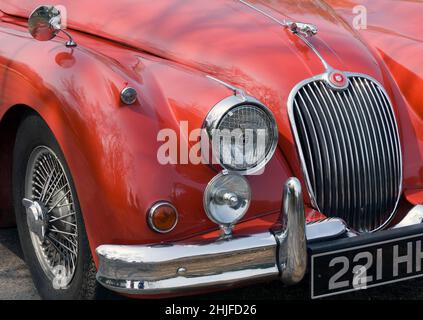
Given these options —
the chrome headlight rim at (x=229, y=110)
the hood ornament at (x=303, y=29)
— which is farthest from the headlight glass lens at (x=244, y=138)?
the hood ornament at (x=303, y=29)

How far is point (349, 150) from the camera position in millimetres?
2770

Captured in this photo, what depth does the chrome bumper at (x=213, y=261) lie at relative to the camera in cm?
233

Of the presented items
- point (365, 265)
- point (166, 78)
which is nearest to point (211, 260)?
point (365, 265)

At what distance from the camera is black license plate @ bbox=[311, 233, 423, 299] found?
2428 mm

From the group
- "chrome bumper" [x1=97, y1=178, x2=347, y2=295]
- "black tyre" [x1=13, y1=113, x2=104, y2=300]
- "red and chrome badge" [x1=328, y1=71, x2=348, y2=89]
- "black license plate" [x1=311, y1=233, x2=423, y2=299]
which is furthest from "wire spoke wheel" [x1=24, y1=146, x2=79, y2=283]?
"red and chrome badge" [x1=328, y1=71, x2=348, y2=89]

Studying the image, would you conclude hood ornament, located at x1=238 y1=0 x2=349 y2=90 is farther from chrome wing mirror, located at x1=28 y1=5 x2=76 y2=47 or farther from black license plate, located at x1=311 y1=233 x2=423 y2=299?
chrome wing mirror, located at x1=28 y1=5 x2=76 y2=47

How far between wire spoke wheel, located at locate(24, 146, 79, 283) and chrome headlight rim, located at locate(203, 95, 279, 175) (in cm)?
57

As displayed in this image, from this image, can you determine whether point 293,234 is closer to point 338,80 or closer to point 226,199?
point 226,199

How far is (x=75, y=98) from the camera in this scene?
254 cm

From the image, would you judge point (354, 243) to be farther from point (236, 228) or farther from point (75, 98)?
point (75, 98)

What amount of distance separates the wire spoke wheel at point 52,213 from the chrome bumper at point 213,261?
1.16ft

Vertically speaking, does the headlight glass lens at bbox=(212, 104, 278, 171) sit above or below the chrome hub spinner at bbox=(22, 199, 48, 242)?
above
